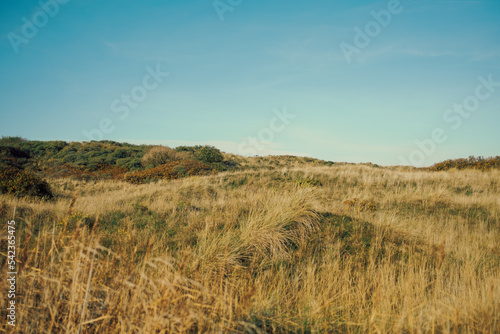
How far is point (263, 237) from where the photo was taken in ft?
16.6

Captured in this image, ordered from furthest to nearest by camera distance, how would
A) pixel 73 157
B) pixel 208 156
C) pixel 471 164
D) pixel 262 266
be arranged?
1. pixel 208 156
2. pixel 73 157
3. pixel 471 164
4. pixel 262 266

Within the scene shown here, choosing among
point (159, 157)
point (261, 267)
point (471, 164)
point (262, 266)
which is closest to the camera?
point (261, 267)

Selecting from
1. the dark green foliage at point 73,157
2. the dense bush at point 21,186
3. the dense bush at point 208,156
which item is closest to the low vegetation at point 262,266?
the dense bush at point 21,186

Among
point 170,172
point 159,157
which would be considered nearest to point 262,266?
point 170,172

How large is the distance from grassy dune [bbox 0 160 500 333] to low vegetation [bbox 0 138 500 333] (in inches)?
0.9

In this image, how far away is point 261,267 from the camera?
13.9ft

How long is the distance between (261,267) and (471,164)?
1017 inches

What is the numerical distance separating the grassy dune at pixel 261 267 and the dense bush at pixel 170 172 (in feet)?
33.5

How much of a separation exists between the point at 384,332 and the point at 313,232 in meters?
3.67

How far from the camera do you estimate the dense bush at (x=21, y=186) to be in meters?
11.4

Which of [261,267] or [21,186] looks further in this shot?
[21,186]

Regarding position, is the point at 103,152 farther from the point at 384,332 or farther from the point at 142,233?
the point at 384,332

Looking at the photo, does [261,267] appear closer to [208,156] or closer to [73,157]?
[208,156]

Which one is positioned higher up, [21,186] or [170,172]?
[170,172]
